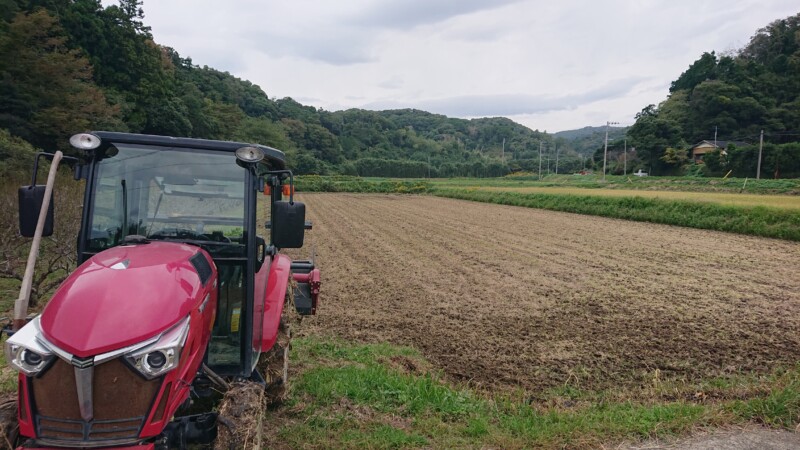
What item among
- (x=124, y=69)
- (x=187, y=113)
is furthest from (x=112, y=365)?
(x=187, y=113)

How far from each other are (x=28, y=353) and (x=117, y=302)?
1.35ft

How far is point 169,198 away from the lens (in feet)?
10.9

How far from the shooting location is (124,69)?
3697cm

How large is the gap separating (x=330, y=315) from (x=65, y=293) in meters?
5.78

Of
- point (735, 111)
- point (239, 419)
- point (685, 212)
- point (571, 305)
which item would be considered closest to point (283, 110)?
point (735, 111)

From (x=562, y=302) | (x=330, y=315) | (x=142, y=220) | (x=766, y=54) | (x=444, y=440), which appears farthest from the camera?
(x=766, y=54)

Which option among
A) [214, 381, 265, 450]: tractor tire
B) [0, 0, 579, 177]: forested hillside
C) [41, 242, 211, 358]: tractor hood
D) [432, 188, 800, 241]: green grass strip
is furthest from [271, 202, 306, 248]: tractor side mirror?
[432, 188, 800, 241]: green grass strip

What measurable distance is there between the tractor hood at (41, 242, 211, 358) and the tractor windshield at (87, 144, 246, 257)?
2.12 feet

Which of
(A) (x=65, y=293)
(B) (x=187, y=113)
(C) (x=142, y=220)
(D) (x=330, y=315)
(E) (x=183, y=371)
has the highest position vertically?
(B) (x=187, y=113)

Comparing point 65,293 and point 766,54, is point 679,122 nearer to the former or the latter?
point 766,54

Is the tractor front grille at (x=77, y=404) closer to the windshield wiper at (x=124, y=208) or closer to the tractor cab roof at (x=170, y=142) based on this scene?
the windshield wiper at (x=124, y=208)

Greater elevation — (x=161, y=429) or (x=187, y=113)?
(x=187, y=113)

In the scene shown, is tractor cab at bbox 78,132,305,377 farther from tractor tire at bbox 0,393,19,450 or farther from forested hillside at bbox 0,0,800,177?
forested hillside at bbox 0,0,800,177

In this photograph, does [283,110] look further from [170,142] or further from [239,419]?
[239,419]
